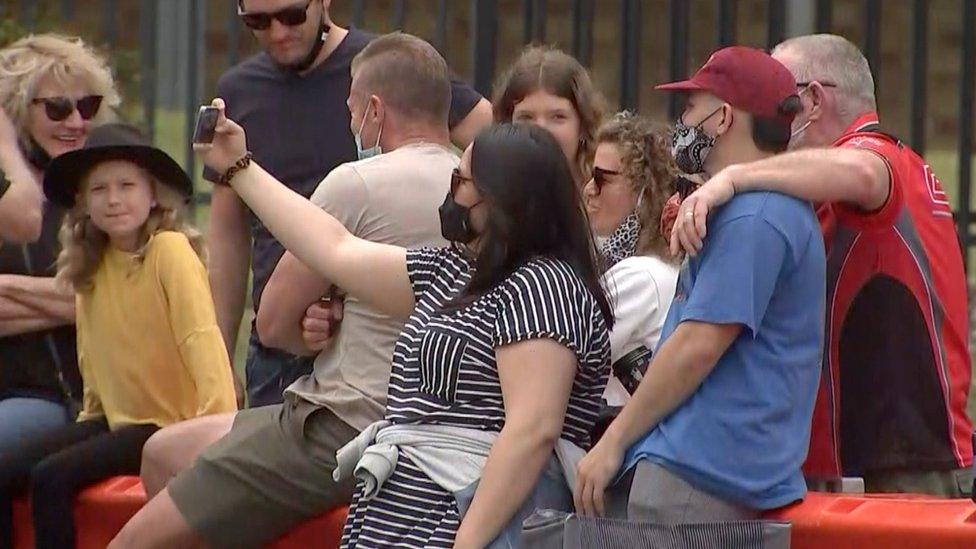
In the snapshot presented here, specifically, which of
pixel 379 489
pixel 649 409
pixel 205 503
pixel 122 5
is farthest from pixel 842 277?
pixel 122 5

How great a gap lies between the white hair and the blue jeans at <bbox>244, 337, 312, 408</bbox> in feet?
5.06

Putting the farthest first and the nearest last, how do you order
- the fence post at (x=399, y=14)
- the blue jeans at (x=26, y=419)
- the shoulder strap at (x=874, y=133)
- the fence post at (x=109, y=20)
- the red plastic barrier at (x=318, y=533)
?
the fence post at (x=109, y=20)
the fence post at (x=399, y=14)
the blue jeans at (x=26, y=419)
the red plastic barrier at (x=318, y=533)
the shoulder strap at (x=874, y=133)

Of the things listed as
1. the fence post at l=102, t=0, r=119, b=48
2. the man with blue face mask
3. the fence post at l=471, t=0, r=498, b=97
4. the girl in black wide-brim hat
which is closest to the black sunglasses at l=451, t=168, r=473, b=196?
the man with blue face mask

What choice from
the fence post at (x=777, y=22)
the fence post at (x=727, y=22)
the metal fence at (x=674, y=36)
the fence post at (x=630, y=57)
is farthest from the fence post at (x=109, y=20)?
the fence post at (x=777, y=22)

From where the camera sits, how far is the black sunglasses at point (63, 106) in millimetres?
5605

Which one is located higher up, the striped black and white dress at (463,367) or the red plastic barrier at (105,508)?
the striped black and white dress at (463,367)

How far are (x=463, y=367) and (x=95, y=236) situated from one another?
163 centimetres

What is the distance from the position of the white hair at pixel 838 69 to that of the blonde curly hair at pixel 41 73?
85.8 inches

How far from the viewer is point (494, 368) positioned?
12.8 feet

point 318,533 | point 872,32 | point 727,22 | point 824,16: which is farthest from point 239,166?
point 872,32

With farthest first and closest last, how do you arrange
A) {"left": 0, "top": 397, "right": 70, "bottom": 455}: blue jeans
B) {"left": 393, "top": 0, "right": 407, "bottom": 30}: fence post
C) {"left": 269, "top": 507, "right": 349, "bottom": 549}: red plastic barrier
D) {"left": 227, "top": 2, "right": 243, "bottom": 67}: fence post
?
{"left": 227, "top": 2, "right": 243, "bottom": 67}: fence post → {"left": 393, "top": 0, "right": 407, "bottom": 30}: fence post → {"left": 0, "top": 397, "right": 70, "bottom": 455}: blue jeans → {"left": 269, "top": 507, "right": 349, "bottom": 549}: red plastic barrier

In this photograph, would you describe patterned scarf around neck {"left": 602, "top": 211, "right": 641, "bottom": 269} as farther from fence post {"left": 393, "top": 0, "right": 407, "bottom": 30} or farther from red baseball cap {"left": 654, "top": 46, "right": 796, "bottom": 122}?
fence post {"left": 393, "top": 0, "right": 407, "bottom": 30}

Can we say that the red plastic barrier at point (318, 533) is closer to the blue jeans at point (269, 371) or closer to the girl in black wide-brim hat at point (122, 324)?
the girl in black wide-brim hat at point (122, 324)

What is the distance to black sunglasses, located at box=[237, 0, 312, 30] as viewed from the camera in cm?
532
